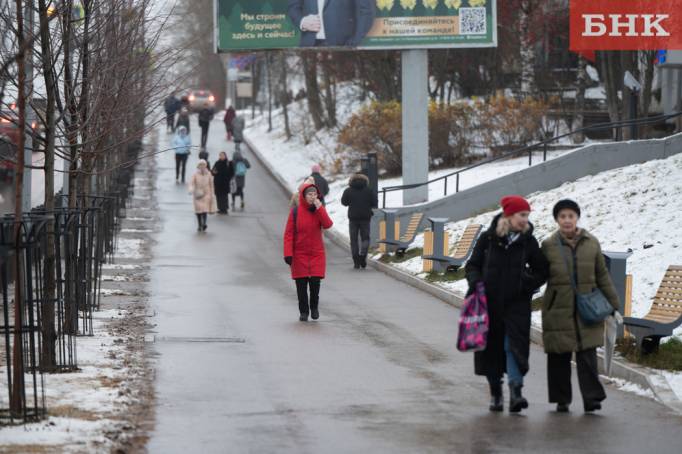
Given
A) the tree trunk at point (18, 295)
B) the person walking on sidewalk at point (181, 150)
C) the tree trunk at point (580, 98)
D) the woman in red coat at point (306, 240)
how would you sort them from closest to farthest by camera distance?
the tree trunk at point (18, 295) < the woman in red coat at point (306, 240) < the tree trunk at point (580, 98) < the person walking on sidewalk at point (181, 150)

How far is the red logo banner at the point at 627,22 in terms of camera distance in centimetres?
2628

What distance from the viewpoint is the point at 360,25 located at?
94.7 ft

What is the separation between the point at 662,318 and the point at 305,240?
5.30 metres

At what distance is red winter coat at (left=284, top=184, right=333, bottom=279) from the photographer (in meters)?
16.0

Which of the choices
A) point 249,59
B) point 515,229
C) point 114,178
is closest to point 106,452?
point 515,229

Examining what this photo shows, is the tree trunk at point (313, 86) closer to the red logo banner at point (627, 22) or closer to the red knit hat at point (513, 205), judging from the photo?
the red logo banner at point (627, 22)

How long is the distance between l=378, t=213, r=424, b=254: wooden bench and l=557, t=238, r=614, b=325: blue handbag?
46.1 ft

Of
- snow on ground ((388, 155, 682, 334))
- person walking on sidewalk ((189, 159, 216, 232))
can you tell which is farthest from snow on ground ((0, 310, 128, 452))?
person walking on sidewalk ((189, 159, 216, 232))

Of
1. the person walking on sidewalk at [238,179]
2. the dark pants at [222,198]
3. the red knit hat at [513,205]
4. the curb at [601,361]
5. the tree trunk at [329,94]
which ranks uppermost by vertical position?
the tree trunk at [329,94]

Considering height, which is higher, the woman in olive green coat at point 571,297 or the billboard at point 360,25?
the billboard at point 360,25

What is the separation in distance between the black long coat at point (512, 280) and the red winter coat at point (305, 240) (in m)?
6.16

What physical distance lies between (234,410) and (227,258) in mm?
14961

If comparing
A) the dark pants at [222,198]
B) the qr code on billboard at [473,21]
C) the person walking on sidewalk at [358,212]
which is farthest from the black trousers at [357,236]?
the dark pants at [222,198]

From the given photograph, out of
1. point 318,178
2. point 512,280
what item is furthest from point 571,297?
point 318,178
